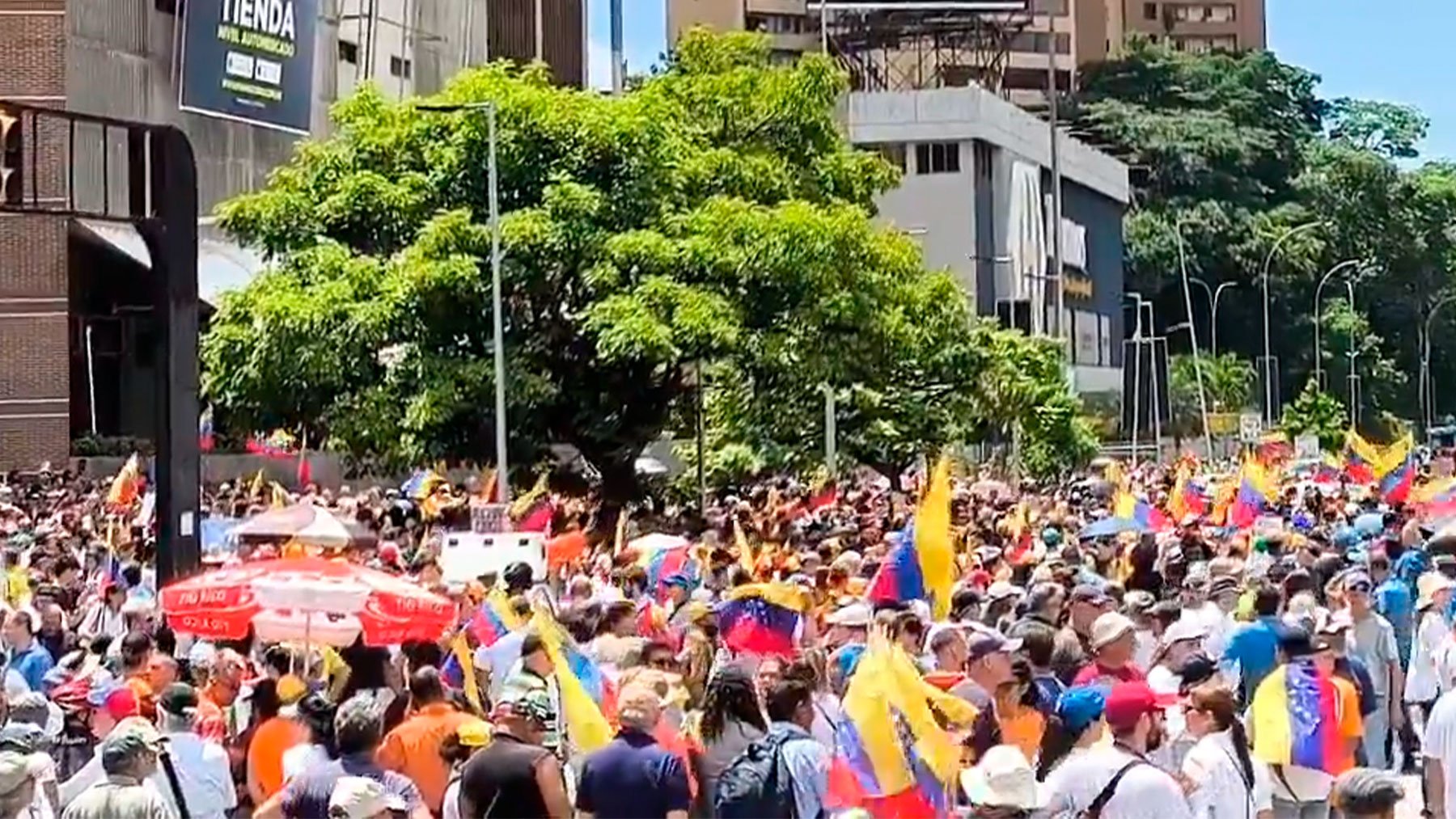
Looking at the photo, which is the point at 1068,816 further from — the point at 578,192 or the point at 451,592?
the point at 578,192

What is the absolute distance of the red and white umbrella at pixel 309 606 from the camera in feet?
40.8

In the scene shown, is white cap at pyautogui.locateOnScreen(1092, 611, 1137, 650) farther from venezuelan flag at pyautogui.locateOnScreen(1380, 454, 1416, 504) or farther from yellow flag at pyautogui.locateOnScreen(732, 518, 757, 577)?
venezuelan flag at pyautogui.locateOnScreen(1380, 454, 1416, 504)

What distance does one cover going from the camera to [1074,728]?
8.60 meters

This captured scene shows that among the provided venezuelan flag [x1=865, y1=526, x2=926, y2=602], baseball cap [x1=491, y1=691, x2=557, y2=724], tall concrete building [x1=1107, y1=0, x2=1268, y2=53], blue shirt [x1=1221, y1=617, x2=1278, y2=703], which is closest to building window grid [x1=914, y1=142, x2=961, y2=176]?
venezuelan flag [x1=865, y1=526, x2=926, y2=602]

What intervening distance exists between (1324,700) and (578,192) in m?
21.5

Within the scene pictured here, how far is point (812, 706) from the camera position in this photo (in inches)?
380

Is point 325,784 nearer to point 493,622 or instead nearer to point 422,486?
point 493,622

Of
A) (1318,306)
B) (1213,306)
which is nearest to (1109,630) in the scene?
(1213,306)

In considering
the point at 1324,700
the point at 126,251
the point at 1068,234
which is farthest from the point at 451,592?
the point at 1068,234

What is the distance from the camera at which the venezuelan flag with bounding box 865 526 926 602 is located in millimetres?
16328

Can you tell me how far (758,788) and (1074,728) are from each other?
1.04 m

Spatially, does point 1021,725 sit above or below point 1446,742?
above

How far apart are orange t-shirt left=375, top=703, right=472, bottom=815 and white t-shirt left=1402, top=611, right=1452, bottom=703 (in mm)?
6032

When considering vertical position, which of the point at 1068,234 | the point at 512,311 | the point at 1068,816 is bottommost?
the point at 1068,816
